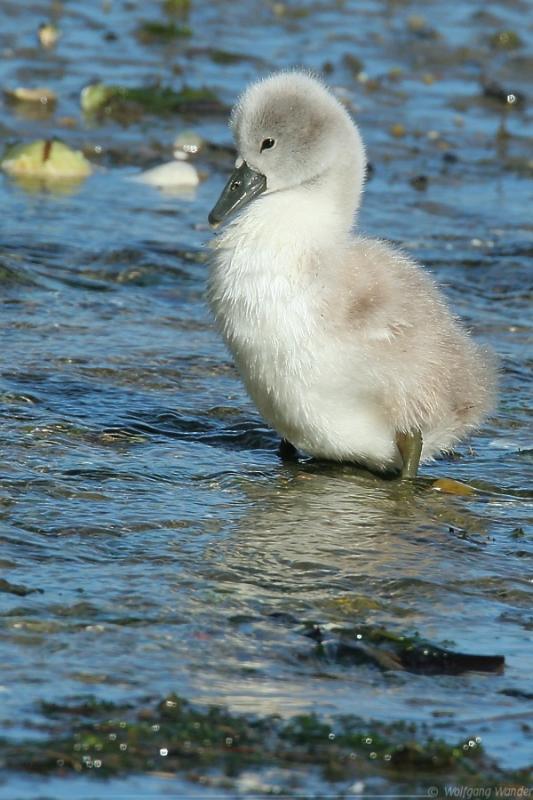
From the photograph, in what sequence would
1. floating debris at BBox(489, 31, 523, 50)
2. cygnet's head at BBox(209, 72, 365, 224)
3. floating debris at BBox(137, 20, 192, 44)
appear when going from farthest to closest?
floating debris at BBox(489, 31, 523, 50), floating debris at BBox(137, 20, 192, 44), cygnet's head at BBox(209, 72, 365, 224)

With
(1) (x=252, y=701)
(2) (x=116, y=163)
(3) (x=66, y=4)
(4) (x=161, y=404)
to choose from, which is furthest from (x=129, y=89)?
(1) (x=252, y=701)

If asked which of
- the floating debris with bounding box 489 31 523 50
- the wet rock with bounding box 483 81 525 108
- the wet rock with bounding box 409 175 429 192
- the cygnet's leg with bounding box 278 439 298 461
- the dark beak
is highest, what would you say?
the floating debris with bounding box 489 31 523 50

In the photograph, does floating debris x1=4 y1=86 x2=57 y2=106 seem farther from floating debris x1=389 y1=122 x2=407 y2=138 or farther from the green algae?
the green algae

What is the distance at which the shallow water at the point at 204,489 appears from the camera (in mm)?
4391

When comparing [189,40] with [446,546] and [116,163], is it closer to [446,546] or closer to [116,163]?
[116,163]

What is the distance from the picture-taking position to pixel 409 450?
631cm

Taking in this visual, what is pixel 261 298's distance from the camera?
5.88 m

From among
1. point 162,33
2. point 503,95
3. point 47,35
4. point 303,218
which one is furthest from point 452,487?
point 162,33

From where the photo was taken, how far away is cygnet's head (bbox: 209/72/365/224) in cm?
620

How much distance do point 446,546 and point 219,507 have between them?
842mm

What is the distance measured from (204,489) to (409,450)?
0.87 m

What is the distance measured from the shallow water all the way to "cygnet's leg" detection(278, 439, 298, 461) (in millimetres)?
75

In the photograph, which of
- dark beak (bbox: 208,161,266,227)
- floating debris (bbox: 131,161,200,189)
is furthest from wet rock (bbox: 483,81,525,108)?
dark beak (bbox: 208,161,266,227)

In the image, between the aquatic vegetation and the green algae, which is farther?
the aquatic vegetation
